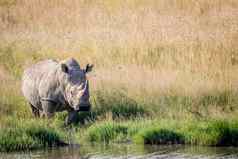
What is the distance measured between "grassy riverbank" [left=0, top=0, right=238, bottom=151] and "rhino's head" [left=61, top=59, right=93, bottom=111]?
36 cm

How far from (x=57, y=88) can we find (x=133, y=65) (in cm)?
295

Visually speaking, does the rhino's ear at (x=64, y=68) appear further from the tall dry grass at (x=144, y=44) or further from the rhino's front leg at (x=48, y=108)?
the tall dry grass at (x=144, y=44)

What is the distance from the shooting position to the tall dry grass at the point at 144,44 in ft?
55.1

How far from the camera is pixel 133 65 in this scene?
1917cm

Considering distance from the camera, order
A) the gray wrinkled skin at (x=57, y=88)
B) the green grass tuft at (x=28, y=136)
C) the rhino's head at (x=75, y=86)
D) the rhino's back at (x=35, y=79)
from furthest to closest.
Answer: the rhino's back at (x=35, y=79) → the gray wrinkled skin at (x=57, y=88) → the rhino's head at (x=75, y=86) → the green grass tuft at (x=28, y=136)

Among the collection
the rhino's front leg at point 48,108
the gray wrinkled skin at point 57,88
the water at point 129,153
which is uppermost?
the gray wrinkled skin at point 57,88

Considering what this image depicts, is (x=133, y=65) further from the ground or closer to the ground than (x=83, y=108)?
further from the ground

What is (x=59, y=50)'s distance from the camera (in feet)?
70.3

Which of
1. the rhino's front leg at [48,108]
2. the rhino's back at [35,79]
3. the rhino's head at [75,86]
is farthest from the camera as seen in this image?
the rhino's back at [35,79]

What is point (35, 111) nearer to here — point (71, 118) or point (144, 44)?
point (71, 118)

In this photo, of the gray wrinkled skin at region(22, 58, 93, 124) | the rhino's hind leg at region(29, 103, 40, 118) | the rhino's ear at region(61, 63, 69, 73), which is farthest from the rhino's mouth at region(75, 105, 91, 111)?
the rhino's hind leg at region(29, 103, 40, 118)

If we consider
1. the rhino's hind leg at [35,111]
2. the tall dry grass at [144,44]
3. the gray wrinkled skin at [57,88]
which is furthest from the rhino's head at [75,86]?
the rhino's hind leg at [35,111]

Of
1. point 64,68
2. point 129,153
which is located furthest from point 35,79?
point 129,153

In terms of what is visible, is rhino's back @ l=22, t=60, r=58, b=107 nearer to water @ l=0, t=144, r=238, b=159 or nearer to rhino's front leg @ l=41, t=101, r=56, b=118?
rhino's front leg @ l=41, t=101, r=56, b=118
